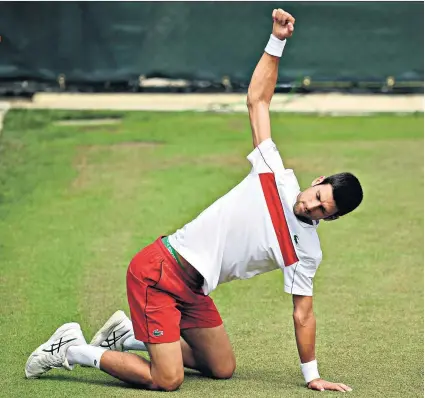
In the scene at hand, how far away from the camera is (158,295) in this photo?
7.36 m

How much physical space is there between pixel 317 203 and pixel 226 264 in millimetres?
759

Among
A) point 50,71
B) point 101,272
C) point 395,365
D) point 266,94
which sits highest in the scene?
point 50,71

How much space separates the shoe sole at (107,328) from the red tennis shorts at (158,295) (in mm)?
533

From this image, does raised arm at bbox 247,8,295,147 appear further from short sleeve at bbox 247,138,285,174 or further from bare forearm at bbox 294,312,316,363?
bare forearm at bbox 294,312,316,363

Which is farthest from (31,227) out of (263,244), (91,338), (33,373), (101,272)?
(263,244)

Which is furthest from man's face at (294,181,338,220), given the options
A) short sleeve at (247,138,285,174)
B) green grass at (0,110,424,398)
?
green grass at (0,110,424,398)

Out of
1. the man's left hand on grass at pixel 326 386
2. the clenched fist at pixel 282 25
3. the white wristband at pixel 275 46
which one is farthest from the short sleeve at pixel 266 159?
the man's left hand on grass at pixel 326 386

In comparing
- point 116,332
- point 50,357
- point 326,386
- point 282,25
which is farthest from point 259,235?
point 50,357

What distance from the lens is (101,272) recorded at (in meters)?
10.4

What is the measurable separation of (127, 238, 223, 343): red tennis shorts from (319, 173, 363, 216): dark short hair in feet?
3.79

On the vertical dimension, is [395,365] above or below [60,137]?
below

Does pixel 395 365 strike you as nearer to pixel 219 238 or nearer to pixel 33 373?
pixel 219 238

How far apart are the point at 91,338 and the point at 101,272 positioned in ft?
5.69

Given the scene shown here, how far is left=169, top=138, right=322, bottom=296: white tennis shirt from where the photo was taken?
7062 mm
